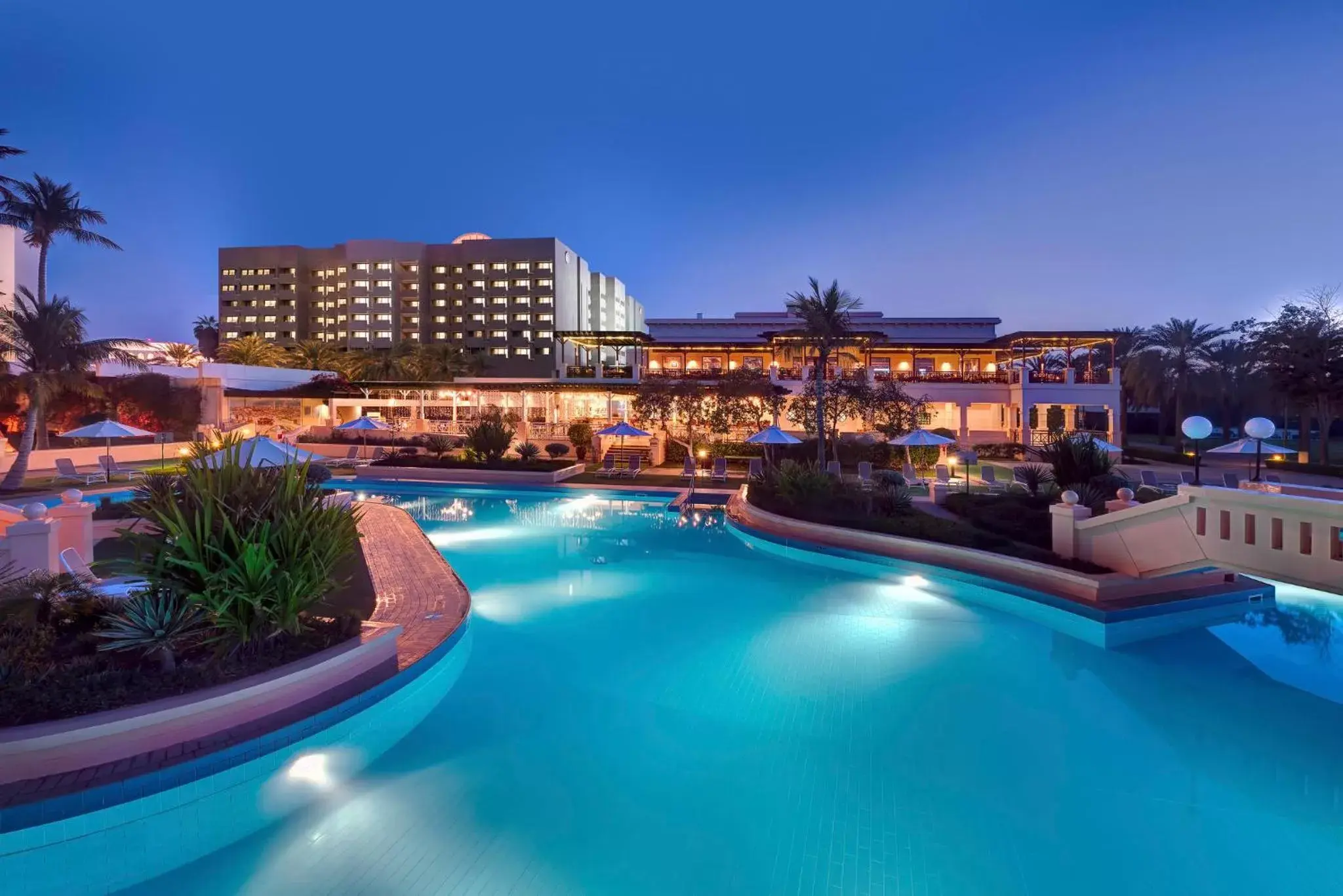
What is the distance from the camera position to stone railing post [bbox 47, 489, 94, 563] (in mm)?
9117

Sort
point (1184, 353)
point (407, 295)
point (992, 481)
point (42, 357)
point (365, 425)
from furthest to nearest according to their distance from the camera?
1. point (407, 295)
2. point (1184, 353)
3. point (365, 425)
4. point (42, 357)
5. point (992, 481)

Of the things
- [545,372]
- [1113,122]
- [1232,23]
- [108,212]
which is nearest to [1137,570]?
[1232,23]

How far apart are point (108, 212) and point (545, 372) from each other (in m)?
94.5

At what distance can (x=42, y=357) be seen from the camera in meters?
20.0

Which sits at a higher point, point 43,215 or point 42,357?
point 43,215

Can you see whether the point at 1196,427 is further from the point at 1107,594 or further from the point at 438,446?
the point at 438,446

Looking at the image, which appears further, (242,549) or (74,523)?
(74,523)

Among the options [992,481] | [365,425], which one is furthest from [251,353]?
[992,481]

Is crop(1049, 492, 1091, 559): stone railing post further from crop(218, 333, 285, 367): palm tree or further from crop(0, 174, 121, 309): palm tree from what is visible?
crop(218, 333, 285, 367): palm tree

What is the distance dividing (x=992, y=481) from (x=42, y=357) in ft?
93.1

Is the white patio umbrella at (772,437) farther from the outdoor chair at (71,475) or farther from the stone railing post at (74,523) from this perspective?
the outdoor chair at (71,475)

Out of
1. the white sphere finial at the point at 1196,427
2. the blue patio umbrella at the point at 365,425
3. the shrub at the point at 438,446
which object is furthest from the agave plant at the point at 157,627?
the blue patio umbrella at the point at 365,425

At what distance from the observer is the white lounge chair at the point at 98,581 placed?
7.14m

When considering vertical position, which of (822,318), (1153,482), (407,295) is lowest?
(1153,482)
